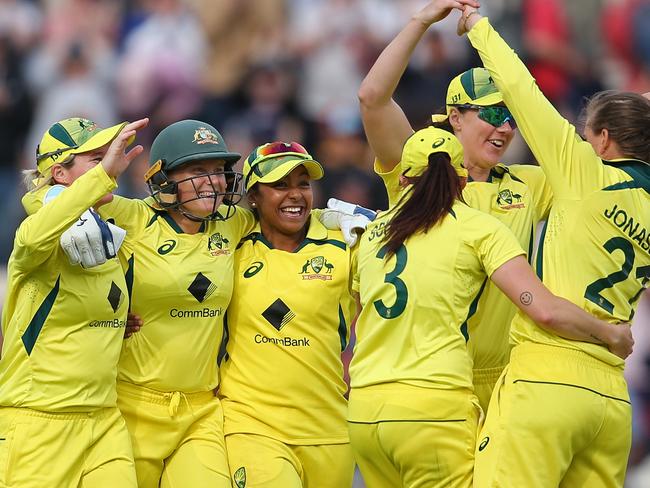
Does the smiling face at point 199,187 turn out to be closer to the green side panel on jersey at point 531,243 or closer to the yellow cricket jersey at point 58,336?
the yellow cricket jersey at point 58,336

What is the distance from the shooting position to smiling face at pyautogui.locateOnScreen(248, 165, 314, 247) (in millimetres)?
5902

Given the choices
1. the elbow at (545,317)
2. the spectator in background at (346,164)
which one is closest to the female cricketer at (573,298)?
the elbow at (545,317)

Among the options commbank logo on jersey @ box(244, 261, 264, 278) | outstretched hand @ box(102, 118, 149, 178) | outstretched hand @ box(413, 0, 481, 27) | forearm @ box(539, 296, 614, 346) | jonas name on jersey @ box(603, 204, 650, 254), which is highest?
outstretched hand @ box(413, 0, 481, 27)

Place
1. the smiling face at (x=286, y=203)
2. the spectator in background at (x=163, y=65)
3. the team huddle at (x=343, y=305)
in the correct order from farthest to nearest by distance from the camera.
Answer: the spectator in background at (x=163, y=65) < the smiling face at (x=286, y=203) < the team huddle at (x=343, y=305)

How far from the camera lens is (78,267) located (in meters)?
5.38

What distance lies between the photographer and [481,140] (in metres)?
6.00

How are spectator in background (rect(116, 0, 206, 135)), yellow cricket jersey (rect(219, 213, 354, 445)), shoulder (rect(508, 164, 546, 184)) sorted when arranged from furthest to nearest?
spectator in background (rect(116, 0, 206, 135))
shoulder (rect(508, 164, 546, 184))
yellow cricket jersey (rect(219, 213, 354, 445))

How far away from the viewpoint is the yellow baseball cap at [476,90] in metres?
5.98

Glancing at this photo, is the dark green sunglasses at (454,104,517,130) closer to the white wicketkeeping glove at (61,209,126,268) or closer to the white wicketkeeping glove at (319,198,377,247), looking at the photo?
the white wicketkeeping glove at (319,198,377,247)

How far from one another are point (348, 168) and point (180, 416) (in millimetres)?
5941

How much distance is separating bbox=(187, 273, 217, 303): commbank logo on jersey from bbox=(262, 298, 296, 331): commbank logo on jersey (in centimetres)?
31

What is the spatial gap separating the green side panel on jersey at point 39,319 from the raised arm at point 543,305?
2.01 metres

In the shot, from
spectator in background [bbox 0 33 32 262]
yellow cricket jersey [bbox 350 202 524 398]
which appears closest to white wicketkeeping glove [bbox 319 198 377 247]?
yellow cricket jersey [bbox 350 202 524 398]

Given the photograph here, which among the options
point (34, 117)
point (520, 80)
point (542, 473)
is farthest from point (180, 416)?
point (34, 117)
